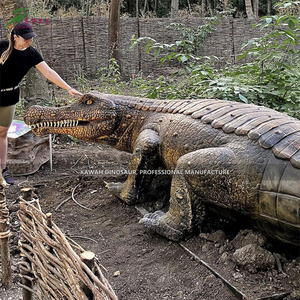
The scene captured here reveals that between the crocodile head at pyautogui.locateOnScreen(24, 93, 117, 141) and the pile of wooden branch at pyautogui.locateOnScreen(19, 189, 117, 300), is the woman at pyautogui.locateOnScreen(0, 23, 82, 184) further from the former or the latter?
the pile of wooden branch at pyautogui.locateOnScreen(19, 189, 117, 300)

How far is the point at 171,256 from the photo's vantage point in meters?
2.84

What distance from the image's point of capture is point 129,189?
146 inches

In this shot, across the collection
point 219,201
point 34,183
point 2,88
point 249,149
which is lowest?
point 34,183

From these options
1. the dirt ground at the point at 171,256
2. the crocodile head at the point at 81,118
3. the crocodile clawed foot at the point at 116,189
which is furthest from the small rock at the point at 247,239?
the crocodile head at the point at 81,118

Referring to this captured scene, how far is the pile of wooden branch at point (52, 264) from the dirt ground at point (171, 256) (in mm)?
394

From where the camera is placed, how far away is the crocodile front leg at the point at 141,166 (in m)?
3.46

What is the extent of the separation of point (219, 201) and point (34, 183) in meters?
2.65

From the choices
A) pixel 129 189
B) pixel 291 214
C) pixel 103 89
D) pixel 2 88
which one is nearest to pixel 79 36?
pixel 103 89

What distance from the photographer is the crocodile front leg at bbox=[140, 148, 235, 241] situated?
2619 mm

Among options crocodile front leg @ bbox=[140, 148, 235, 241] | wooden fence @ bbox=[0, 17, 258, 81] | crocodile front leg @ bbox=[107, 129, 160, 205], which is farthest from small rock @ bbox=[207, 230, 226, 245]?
wooden fence @ bbox=[0, 17, 258, 81]

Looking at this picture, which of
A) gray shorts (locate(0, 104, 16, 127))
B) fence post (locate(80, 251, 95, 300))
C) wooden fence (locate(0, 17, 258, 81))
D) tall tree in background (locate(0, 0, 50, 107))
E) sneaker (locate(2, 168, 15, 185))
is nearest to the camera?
fence post (locate(80, 251, 95, 300))

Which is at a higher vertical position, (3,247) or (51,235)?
(51,235)

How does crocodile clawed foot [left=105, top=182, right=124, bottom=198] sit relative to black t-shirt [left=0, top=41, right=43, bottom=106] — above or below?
below

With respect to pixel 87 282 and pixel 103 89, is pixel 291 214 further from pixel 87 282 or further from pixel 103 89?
pixel 103 89
